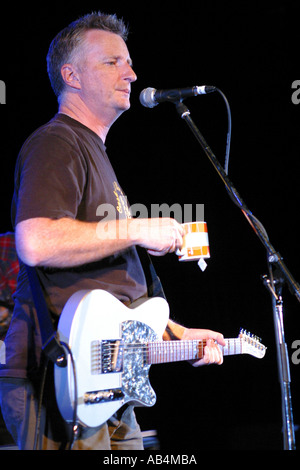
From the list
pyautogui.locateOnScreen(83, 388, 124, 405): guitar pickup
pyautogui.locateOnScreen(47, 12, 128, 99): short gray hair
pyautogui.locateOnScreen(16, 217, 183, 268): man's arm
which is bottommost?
pyautogui.locateOnScreen(83, 388, 124, 405): guitar pickup

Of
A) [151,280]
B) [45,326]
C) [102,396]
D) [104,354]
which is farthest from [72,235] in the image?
[151,280]

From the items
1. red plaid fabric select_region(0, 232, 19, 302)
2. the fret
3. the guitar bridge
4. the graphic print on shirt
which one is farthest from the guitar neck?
red plaid fabric select_region(0, 232, 19, 302)

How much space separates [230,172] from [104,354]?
3347mm

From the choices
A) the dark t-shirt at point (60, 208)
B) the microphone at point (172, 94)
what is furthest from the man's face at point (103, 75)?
the dark t-shirt at point (60, 208)

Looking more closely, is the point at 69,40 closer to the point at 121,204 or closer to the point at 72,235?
the point at 121,204

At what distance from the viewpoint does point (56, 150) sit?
1.97 m

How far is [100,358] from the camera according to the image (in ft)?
6.02

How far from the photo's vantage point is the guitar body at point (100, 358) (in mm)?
1732

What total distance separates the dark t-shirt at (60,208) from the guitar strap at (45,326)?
0.13 feet

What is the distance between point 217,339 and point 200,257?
62cm

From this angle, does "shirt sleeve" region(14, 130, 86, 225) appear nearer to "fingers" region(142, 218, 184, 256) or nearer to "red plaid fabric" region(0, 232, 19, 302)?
"fingers" region(142, 218, 184, 256)

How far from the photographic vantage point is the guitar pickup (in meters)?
1.77

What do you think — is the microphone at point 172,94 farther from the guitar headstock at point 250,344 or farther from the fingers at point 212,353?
the guitar headstock at point 250,344

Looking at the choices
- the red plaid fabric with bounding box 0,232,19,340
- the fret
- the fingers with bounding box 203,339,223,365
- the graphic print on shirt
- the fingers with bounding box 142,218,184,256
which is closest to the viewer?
the fingers with bounding box 142,218,184,256
